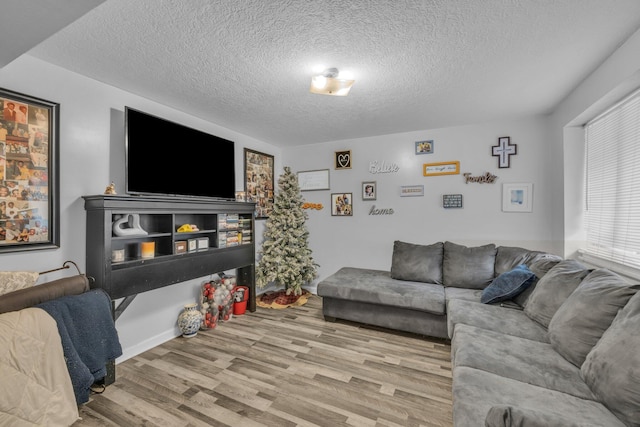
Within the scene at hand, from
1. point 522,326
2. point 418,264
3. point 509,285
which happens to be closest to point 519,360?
point 522,326

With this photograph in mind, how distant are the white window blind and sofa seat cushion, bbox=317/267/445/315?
140 centimetres

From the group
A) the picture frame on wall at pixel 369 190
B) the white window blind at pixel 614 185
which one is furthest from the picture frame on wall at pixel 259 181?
the white window blind at pixel 614 185

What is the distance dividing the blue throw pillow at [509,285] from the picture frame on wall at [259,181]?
290 centimetres

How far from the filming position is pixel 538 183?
10.6 ft

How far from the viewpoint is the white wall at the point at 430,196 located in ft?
10.6

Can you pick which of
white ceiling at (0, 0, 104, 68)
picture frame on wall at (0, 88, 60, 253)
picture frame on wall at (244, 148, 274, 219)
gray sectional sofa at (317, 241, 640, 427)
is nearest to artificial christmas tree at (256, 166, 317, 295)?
picture frame on wall at (244, 148, 274, 219)

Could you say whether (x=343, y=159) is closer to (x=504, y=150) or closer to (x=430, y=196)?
Result: (x=430, y=196)

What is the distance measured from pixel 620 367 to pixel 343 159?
3538 mm

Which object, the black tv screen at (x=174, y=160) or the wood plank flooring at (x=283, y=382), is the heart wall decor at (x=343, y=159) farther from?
the wood plank flooring at (x=283, y=382)

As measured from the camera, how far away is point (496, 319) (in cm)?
206

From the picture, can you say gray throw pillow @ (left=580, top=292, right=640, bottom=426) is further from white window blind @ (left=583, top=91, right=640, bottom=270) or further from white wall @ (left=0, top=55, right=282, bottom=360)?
white wall @ (left=0, top=55, right=282, bottom=360)

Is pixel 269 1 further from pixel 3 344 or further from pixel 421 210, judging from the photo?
pixel 421 210

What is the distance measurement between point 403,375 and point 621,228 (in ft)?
6.77

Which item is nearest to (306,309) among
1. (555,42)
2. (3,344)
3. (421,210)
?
(421,210)
